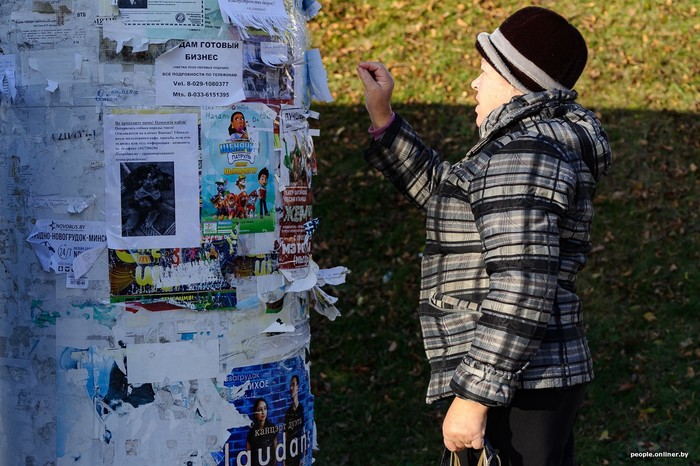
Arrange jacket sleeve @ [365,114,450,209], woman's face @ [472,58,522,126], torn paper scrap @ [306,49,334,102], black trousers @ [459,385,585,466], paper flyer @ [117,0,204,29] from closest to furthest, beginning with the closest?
paper flyer @ [117,0,204,29] → black trousers @ [459,385,585,466] → woman's face @ [472,58,522,126] → torn paper scrap @ [306,49,334,102] → jacket sleeve @ [365,114,450,209]

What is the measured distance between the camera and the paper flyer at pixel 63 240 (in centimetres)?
259

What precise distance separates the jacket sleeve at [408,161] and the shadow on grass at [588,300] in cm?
262

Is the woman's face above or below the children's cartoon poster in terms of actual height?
above

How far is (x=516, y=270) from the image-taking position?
8.26 feet

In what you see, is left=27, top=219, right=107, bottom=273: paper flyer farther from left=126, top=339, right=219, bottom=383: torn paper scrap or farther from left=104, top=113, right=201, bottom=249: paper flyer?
left=126, top=339, right=219, bottom=383: torn paper scrap

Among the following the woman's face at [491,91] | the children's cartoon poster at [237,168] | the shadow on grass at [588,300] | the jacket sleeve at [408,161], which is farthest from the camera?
the shadow on grass at [588,300]

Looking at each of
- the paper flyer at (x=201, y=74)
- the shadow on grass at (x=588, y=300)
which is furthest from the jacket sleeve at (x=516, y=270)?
the shadow on grass at (x=588, y=300)

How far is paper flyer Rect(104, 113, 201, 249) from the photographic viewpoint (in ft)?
8.36

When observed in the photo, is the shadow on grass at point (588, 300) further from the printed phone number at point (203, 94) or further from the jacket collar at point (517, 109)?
the printed phone number at point (203, 94)

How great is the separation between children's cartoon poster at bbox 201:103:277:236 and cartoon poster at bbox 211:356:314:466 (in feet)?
1.62

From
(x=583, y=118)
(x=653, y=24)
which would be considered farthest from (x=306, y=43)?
(x=653, y=24)

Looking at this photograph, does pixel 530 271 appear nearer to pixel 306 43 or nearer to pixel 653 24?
pixel 306 43

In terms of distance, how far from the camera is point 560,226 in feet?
8.83

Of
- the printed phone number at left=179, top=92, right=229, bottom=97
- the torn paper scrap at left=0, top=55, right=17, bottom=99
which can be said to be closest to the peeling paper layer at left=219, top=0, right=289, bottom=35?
the printed phone number at left=179, top=92, right=229, bottom=97
